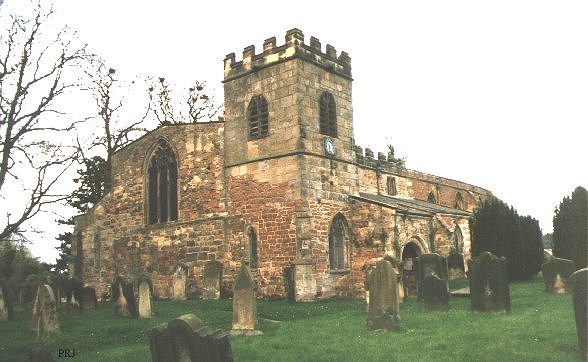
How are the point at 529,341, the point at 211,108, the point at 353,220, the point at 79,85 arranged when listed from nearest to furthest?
1. the point at 529,341
2. the point at 79,85
3. the point at 353,220
4. the point at 211,108

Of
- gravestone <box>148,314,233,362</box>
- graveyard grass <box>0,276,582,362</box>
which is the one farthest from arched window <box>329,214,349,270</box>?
gravestone <box>148,314,233,362</box>

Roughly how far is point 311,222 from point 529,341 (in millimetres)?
11110

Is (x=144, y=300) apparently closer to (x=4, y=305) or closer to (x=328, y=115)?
(x=4, y=305)

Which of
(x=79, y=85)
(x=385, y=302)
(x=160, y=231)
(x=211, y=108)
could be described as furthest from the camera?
(x=211, y=108)

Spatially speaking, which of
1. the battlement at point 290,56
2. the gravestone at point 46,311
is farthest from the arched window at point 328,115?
the gravestone at point 46,311

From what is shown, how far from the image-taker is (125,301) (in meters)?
15.0

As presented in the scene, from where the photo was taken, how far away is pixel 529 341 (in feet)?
29.0

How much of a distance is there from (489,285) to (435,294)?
59.3 inches

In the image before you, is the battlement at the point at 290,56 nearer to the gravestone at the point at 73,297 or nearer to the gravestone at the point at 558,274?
the gravestone at the point at 73,297

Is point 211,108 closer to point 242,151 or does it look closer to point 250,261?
point 242,151

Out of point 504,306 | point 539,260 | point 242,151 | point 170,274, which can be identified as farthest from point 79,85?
point 539,260

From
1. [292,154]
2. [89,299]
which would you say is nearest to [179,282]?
[89,299]

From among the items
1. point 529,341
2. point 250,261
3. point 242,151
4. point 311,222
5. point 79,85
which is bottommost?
point 529,341

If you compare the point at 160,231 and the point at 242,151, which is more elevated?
the point at 242,151
